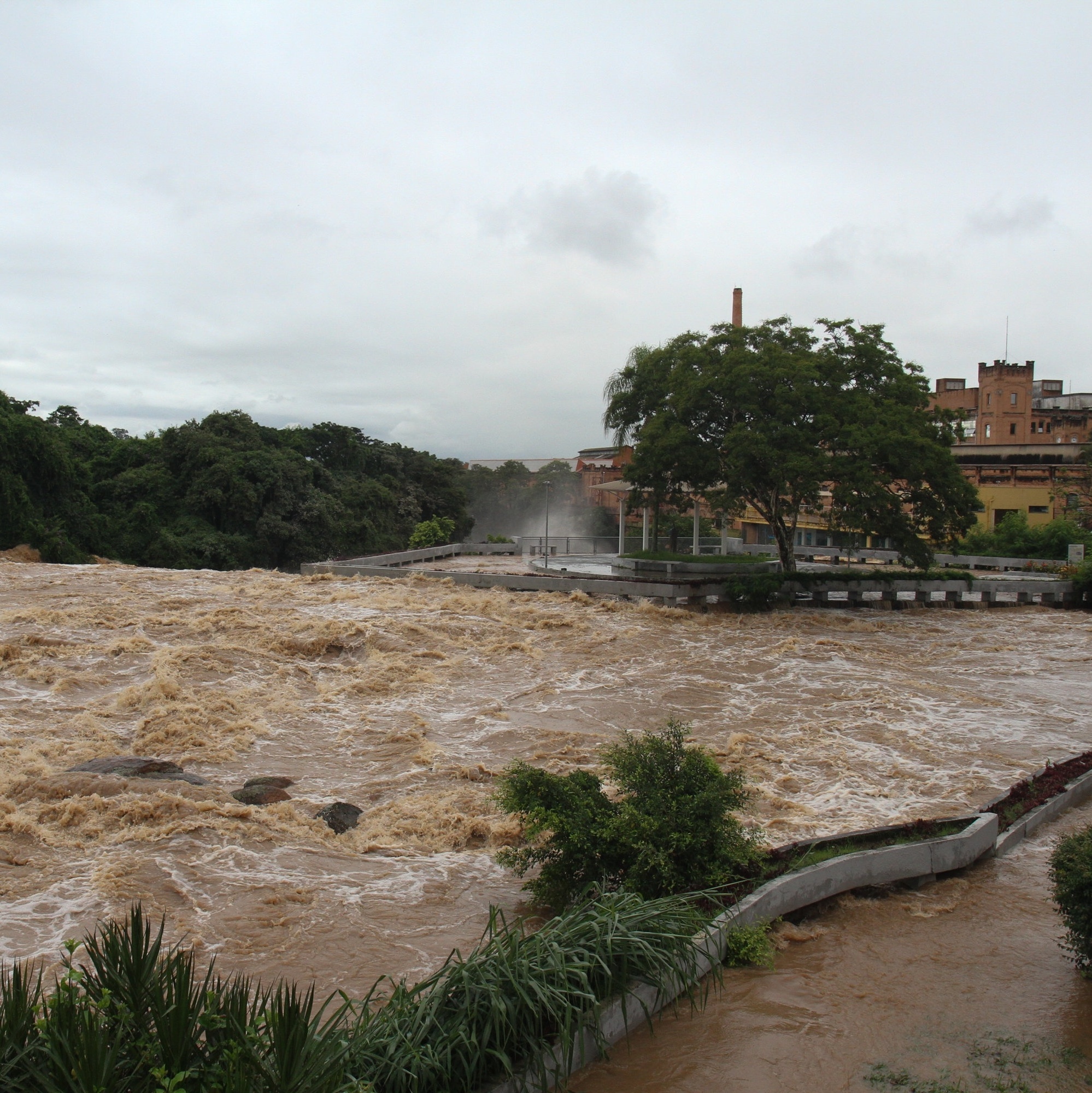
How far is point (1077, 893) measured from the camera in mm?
5949

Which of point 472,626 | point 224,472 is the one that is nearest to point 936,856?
point 472,626

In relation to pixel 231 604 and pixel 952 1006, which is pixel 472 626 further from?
pixel 952 1006

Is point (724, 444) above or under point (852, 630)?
above

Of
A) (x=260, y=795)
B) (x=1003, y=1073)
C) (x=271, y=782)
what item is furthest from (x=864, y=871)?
(x=271, y=782)

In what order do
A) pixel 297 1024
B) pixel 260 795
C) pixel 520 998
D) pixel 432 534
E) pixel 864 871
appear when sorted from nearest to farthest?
pixel 297 1024, pixel 520 998, pixel 864 871, pixel 260 795, pixel 432 534

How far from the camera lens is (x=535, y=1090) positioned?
4.68m

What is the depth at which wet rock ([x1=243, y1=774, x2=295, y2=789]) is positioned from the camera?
10.9m

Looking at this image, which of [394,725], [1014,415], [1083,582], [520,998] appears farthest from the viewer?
[1014,415]

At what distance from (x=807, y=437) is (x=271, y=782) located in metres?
18.5

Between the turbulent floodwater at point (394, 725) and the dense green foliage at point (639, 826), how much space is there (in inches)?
36.7

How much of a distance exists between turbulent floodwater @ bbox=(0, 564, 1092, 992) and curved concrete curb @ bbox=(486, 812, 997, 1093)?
1631mm

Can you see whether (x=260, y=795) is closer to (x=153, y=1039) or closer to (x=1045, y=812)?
(x=153, y=1039)

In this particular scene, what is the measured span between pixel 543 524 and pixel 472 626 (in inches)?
1672

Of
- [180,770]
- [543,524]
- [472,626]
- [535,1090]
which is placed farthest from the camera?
[543,524]
